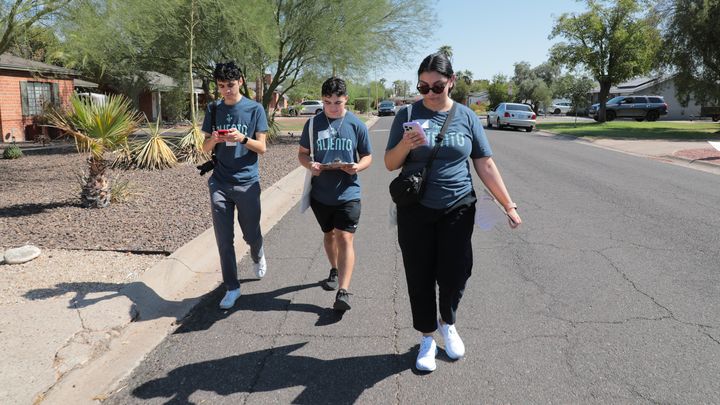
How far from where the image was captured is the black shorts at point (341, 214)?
418 centimetres

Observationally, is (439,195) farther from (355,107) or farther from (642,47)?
(355,107)

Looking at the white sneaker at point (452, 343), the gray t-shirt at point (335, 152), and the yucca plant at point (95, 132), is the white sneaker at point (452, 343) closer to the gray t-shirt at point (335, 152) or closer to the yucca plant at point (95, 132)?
the gray t-shirt at point (335, 152)

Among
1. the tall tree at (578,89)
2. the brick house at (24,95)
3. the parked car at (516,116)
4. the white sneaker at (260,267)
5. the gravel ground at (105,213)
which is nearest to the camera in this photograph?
the white sneaker at (260,267)

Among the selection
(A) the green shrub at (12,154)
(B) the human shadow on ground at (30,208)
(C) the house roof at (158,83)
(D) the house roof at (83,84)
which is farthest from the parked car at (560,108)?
(B) the human shadow on ground at (30,208)

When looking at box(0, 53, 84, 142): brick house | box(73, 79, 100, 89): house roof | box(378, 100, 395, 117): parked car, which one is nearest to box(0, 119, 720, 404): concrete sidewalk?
box(0, 53, 84, 142): brick house

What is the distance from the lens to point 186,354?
3539 mm

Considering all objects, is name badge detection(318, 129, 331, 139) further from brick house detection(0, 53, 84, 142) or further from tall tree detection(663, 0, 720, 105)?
tall tree detection(663, 0, 720, 105)

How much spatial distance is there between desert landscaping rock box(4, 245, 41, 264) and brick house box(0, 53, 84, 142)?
16763 mm

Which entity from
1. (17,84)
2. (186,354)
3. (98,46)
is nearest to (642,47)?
(98,46)

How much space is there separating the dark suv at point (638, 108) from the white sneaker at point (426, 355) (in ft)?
127

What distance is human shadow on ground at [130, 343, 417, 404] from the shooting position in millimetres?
3058

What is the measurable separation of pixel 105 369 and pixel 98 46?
50.9 ft

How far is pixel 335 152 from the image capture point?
13.7 feet

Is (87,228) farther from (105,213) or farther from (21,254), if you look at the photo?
(21,254)
